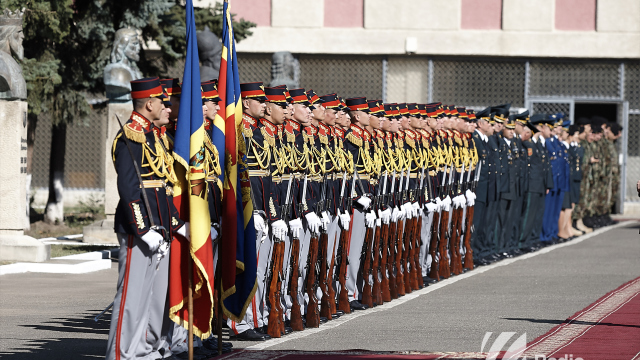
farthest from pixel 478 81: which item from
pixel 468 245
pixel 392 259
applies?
pixel 392 259

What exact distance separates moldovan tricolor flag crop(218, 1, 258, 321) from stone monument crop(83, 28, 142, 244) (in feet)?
29.1

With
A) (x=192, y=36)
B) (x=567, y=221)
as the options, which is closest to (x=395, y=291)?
(x=192, y=36)

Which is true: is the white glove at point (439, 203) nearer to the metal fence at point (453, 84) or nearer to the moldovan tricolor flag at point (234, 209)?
the moldovan tricolor flag at point (234, 209)

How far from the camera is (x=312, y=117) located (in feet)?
35.8

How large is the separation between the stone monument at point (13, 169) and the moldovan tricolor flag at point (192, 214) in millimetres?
7797

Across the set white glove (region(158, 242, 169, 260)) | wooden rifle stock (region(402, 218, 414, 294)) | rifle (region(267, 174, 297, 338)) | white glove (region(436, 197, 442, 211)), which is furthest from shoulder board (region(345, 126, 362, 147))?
white glove (region(158, 242, 169, 260))

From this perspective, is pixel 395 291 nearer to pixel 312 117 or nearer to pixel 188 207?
pixel 312 117

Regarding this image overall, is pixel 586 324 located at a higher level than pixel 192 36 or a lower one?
lower

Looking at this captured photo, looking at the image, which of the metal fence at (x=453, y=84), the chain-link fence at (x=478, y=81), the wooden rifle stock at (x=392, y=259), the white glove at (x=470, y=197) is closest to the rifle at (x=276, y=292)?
the wooden rifle stock at (x=392, y=259)

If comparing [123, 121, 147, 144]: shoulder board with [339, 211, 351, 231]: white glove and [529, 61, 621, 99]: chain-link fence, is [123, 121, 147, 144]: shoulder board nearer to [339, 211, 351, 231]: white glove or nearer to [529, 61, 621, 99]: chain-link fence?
[339, 211, 351, 231]: white glove

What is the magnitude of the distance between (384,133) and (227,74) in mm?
4235

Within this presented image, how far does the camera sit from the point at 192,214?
8070 mm

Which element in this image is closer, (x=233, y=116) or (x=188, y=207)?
(x=188, y=207)

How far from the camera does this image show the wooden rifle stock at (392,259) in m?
12.6
